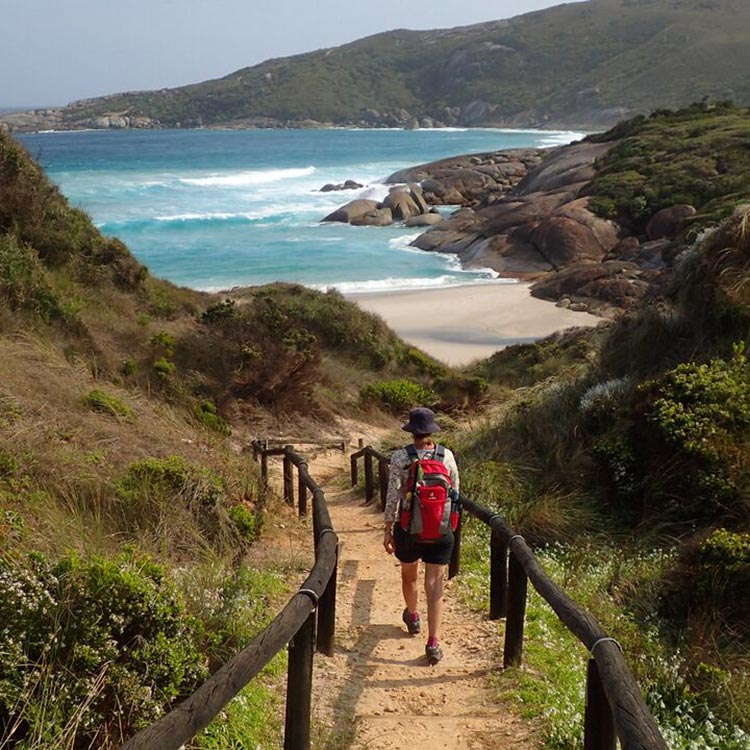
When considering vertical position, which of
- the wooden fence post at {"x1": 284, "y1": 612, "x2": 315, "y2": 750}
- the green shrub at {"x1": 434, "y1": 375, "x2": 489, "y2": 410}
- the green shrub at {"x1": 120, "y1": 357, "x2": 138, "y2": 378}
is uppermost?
the wooden fence post at {"x1": 284, "y1": 612, "x2": 315, "y2": 750}

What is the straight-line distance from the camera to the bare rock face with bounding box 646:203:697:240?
40.2 m

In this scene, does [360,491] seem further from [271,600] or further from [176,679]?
[176,679]

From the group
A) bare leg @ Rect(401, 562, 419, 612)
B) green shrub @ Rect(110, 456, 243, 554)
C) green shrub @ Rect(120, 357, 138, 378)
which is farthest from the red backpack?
green shrub @ Rect(120, 357, 138, 378)

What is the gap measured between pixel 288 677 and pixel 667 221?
40478 mm

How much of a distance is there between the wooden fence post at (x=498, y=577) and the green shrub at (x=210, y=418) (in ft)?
26.3

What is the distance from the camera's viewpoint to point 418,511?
5.54 meters

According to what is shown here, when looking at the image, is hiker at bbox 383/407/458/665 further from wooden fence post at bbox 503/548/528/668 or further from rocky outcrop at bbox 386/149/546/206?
rocky outcrop at bbox 386/149/546/206

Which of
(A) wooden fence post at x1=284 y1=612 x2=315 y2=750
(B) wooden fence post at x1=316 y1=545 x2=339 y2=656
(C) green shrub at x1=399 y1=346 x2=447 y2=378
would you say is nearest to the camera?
(A) wooden fence post at x1=284 y1=612 x2=315 y2=750

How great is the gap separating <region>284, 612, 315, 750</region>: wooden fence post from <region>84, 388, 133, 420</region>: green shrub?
233 inches

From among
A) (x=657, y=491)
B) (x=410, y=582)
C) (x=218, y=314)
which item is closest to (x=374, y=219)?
(x=218, y=314)

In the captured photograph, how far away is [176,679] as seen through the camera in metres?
4.10

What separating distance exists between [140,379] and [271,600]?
8.63 meters

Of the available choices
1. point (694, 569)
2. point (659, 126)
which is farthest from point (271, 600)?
point (659, 126)

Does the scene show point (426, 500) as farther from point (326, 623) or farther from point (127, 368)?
point (127, 368)
